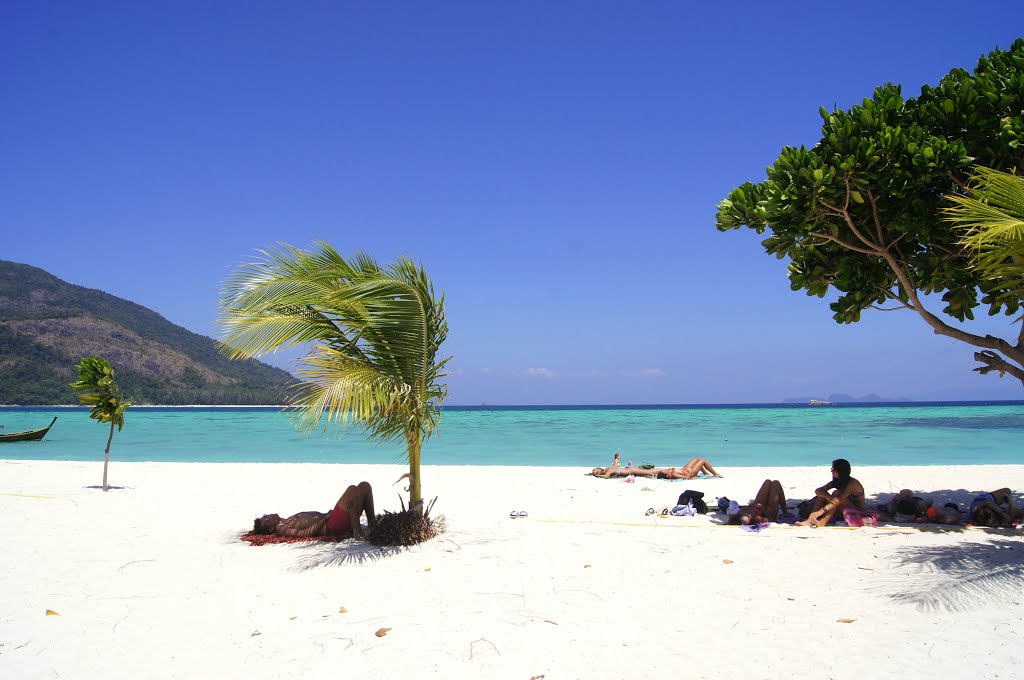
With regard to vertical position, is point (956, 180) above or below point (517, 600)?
above

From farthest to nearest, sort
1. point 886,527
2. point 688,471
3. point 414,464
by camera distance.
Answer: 1. point 688,471
2. point 886,527
3. point 414,464

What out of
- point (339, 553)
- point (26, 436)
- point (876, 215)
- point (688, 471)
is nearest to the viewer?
point (339, 553)

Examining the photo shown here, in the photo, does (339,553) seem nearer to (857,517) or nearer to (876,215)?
(857,517)

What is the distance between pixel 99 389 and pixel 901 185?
1246cm

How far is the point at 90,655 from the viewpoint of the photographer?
→ 4043 mm

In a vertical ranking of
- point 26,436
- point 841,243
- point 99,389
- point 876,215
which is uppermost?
point 876,215

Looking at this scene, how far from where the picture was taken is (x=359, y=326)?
22.2 feet

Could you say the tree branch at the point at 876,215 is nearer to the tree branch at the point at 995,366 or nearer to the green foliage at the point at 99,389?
the tree branch at the point at 995,366

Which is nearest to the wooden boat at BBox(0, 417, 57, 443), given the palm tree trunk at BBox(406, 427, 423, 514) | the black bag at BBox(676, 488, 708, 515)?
the palm tree trunk at BBox(406, 427, 423, 514)

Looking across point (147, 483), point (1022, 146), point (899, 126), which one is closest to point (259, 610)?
point (899, 126)

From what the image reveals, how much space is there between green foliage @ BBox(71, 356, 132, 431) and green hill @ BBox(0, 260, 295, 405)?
5328 cm

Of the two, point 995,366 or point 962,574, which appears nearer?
point 962,574

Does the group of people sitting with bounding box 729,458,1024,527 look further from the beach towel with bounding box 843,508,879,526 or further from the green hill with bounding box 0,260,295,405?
the green hill with bounding box 0,260,295,405

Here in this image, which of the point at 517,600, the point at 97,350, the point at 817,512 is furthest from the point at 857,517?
the point at 97,350
